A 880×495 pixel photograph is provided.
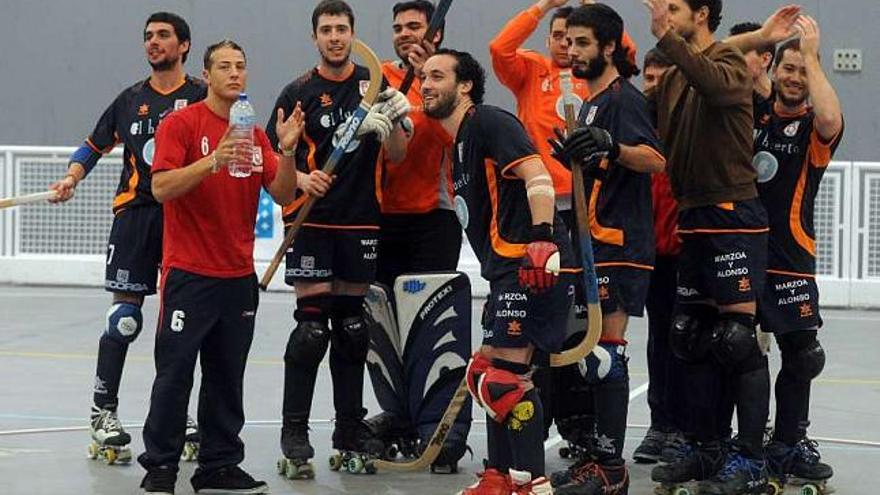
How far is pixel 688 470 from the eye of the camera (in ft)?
24.7

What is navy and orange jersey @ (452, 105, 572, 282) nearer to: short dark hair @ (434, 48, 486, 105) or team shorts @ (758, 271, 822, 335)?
short dark hair @ (434, 48, 486, 105)

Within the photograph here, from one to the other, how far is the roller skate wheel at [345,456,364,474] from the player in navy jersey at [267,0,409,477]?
7 cm

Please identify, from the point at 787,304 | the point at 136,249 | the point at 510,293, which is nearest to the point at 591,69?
the point at 510,293

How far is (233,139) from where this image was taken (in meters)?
6.95

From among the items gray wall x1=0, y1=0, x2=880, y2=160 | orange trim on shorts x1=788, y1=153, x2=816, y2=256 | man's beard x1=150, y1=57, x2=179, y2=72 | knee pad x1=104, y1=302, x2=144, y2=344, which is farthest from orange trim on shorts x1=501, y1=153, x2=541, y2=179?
gray wall x1=0, y1=0, x2=880, y2=160

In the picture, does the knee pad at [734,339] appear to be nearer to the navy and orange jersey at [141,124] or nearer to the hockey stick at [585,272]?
the hockey stick at [585,272]

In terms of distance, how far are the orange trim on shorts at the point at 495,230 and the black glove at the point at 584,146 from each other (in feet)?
0.89

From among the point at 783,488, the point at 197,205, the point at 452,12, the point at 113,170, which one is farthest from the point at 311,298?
the point at 452,12

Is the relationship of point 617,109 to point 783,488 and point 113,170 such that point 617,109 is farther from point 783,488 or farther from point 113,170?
point 113,170

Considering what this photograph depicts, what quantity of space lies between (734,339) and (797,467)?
0.76m

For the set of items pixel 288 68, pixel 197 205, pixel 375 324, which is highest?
pixel 288 68

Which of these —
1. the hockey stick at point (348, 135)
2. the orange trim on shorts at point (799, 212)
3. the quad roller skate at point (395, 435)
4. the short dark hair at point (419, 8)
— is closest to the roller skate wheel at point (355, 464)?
the quad roller skate at point (395, 435)

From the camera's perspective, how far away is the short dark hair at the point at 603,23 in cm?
732

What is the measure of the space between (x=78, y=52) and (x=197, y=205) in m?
13.3
